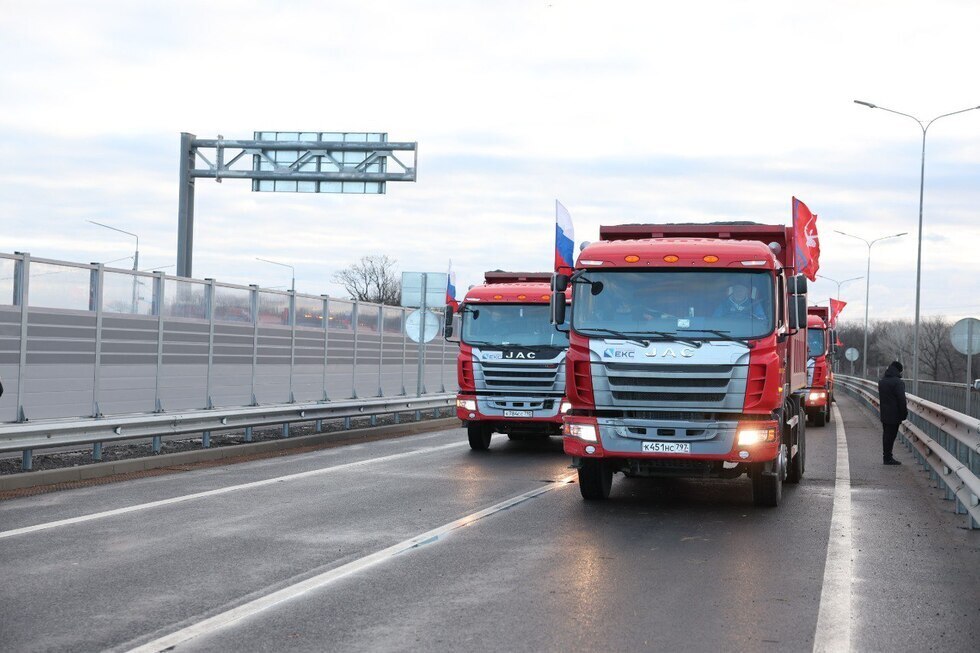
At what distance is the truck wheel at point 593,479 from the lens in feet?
42.4

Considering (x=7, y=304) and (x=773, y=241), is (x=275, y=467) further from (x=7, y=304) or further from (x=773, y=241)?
(x=773, y=241)

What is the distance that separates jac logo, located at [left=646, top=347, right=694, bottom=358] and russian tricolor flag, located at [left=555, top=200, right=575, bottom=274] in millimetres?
10688

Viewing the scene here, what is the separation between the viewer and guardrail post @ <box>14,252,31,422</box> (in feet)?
51.4

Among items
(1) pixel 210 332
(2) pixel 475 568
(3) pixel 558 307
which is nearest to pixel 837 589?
(2) pixel 475 568

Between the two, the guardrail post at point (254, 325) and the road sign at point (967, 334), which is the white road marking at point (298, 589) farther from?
the road sign at point (967, 334)

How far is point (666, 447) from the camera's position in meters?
12.1

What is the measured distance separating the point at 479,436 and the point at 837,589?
41.9 ft

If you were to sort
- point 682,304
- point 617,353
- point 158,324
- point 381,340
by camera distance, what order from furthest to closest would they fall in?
1. point 381,340
2. point 158,324
3. point 682,304
4. point 617,353

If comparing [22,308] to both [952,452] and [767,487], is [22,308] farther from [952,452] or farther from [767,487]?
[952,452]

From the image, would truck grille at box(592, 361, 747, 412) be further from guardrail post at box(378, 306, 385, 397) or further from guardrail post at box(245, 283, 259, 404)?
guardrail post at box(378, 306, 385, 397)

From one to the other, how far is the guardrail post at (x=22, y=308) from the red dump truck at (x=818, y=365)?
751 inches

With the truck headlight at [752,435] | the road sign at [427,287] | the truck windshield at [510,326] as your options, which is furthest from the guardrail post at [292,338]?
the truck headlight at [752,435]

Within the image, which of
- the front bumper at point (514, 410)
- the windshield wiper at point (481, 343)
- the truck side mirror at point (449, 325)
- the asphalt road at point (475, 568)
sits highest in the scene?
the truck side mirror at point (449, 325)

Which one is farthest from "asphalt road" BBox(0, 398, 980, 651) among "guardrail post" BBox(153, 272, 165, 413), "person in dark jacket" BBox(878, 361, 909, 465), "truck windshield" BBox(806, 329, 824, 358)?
"truck windshield" BBox(806, 329, 824, 358)
